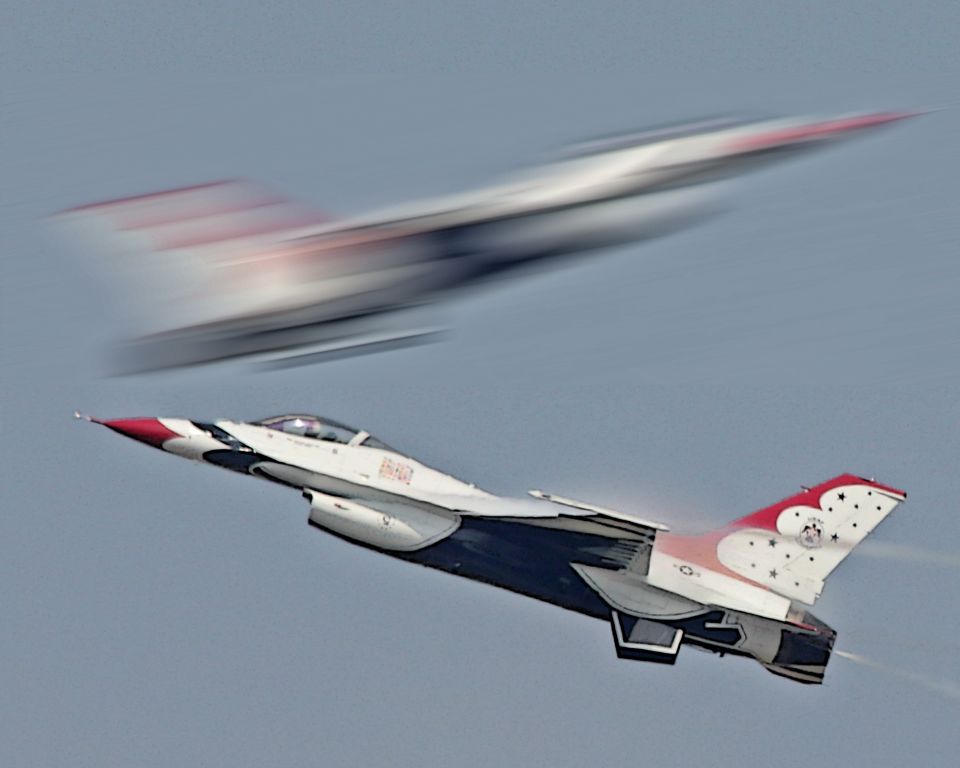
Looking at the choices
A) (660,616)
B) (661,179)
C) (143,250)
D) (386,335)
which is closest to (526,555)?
(660,616)

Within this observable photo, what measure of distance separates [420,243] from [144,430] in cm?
520

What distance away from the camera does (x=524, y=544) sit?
28812 mm

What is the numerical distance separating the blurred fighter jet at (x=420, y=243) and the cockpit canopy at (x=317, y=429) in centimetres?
168

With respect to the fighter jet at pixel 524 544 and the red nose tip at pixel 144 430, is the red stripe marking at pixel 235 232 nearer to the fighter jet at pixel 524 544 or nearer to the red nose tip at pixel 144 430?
the fighter jet at pixel 524 544

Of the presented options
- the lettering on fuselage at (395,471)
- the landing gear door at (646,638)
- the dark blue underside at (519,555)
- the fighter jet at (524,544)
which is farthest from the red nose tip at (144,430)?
the landing gear door at (646,638)

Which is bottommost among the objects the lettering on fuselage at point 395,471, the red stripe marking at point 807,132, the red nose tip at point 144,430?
the red nose tip at point 144,430

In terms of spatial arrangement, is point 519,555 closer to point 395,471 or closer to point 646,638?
point 395,471

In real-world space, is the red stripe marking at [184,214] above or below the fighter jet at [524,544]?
above

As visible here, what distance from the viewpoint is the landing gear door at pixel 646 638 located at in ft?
96.4

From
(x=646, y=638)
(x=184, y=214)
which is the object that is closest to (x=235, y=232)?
(x=184, y=214)

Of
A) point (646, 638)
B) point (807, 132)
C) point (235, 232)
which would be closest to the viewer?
point (807, 132)

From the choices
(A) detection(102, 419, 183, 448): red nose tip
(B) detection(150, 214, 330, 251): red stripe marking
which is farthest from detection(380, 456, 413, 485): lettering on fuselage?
(B) detection(150, 214, 330, 251): red stripe marking

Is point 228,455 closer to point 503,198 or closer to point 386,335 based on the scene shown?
point 386,335

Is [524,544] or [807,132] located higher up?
[807,132]
